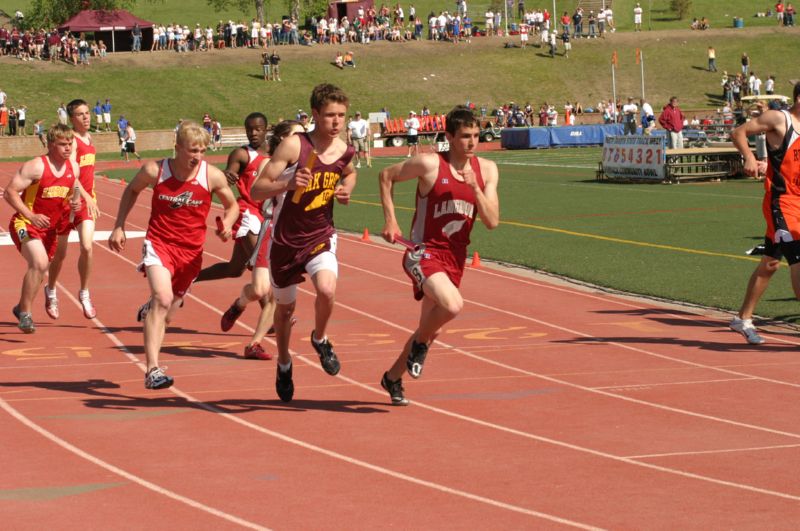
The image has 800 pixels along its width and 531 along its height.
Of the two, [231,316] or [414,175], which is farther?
[231,316]

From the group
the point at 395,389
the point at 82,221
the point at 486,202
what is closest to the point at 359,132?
the point at 82,221

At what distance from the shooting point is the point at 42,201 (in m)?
12.4

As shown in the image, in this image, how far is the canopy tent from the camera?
70250mm

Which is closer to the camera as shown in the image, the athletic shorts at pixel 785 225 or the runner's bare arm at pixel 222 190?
the runner's bare arm at pixel 222 190

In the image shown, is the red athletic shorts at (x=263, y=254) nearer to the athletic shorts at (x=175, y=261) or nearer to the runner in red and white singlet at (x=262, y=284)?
the runner in red and white singlet at (x=262, y=284)

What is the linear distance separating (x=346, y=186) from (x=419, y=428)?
1.59 meters

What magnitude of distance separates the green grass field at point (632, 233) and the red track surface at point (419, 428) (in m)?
1.71

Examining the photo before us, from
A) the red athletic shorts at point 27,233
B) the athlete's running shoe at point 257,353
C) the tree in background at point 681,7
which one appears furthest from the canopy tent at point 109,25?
the athlete's running shoe at point 257,353

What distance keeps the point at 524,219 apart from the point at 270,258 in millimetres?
15373

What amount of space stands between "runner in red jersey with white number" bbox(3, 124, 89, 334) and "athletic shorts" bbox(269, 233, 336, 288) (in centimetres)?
421

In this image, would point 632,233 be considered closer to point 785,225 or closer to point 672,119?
point 785,225

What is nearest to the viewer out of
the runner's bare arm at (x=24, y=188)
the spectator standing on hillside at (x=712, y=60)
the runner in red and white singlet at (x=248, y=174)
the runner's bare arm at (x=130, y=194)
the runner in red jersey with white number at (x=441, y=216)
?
the runner in red jersey with white number at (x=441, y=216)

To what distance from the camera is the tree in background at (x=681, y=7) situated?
95.7m

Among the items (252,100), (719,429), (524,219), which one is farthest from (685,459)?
(252,100)
